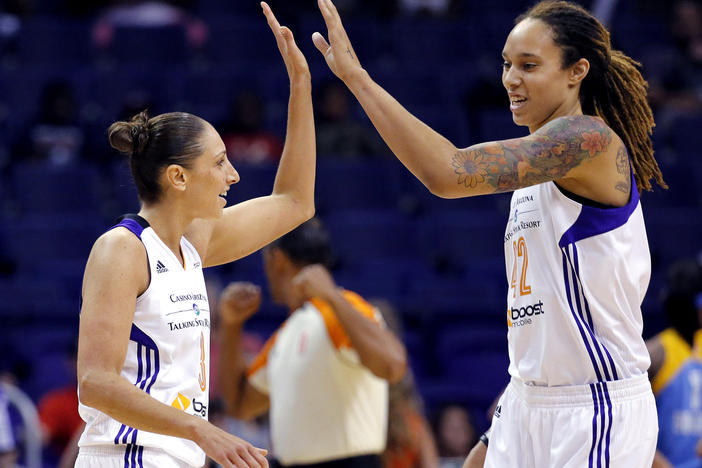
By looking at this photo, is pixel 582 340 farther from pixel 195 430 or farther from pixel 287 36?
pixel 287 36

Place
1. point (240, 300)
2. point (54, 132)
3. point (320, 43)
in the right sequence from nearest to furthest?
point (320, 43) → point (240, 300) → point (54, 132)

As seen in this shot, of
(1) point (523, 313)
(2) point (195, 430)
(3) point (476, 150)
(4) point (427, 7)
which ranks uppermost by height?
(4) point (427, 7)

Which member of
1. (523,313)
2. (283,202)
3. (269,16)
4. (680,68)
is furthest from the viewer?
(680,68)

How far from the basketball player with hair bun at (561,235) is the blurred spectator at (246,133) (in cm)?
619

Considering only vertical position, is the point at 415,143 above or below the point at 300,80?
below

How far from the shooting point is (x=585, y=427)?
293cm

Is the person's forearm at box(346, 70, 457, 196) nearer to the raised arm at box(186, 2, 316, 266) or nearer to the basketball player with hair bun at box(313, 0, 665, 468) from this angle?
the basketball player with hair bun at box(313, 0, 665, 468)

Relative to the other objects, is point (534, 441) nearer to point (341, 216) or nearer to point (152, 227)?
point (152, 227)

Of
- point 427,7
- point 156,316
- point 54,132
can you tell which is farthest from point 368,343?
point 427,7

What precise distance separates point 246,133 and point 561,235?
656 cm

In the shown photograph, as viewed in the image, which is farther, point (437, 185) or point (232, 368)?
point (232, 368)

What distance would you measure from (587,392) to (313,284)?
1.75 m

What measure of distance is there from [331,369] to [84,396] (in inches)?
81.0

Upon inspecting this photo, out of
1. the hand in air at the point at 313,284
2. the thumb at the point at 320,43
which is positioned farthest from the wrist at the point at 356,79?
the hand in air at the point at 313,284
